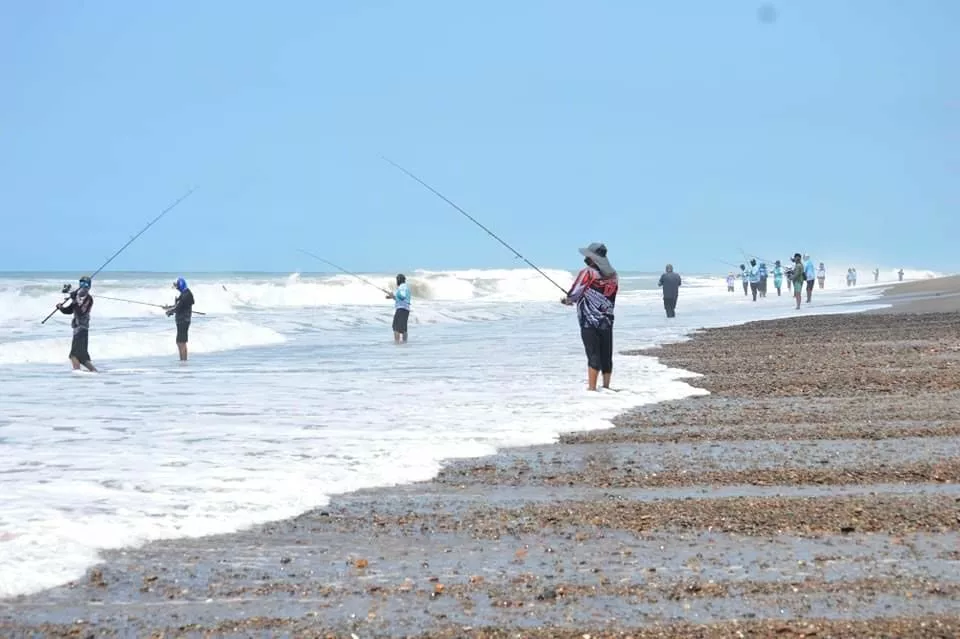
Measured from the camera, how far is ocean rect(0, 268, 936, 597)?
6.09m

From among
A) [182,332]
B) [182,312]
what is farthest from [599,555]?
[182,332]

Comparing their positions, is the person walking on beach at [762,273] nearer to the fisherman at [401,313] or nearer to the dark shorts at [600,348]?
the fisherman at [401,313]

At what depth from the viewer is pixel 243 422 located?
10.4m

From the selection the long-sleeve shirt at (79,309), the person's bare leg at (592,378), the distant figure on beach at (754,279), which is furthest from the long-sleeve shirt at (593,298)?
the distant figure on beach at (754,279)

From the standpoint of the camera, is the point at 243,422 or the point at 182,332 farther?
the point at 182,332

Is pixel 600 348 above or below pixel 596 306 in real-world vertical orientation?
below

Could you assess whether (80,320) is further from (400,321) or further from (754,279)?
(754,279)

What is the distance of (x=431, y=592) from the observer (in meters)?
4.48

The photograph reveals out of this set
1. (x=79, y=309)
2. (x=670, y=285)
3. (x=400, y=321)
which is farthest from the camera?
(x=670, y=285)

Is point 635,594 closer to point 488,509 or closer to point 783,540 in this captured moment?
point 783,540

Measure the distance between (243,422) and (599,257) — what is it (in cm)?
439

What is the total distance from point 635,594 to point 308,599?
Answer: 3.84 ft

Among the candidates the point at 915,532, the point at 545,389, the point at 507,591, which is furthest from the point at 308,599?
the point at 545,389

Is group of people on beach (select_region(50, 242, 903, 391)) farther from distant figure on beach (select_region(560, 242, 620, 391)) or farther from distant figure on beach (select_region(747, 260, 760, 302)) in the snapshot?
distant figure on beach (select_region(747, 260, 760, 302))
